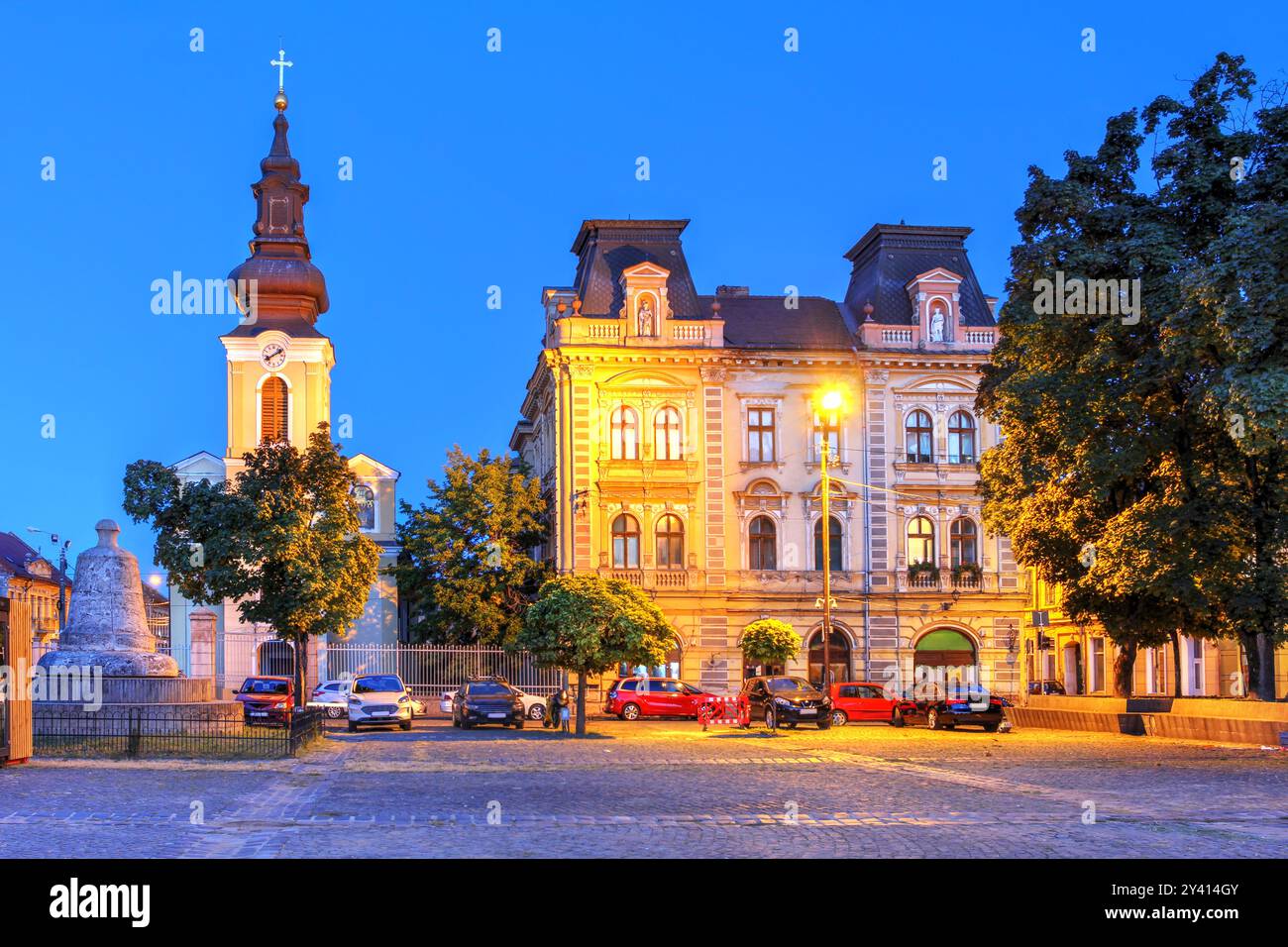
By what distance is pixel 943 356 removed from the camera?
57.3m

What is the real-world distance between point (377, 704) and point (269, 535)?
6515 millimetres

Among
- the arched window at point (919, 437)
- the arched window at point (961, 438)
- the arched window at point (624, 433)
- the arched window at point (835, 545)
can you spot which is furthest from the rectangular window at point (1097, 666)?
the arched window at point (624, 433)

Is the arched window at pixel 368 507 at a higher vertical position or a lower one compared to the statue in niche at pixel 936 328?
lower

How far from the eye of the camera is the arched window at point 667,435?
56.3 metres

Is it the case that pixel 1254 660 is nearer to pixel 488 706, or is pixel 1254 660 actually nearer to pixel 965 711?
pixel 965 711

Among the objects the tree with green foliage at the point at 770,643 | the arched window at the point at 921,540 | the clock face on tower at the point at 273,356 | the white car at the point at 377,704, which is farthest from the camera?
the clock face on tower at the point at 273,356

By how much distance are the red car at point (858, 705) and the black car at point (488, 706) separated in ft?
31.0

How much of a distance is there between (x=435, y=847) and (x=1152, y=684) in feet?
177

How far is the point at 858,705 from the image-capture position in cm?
4466

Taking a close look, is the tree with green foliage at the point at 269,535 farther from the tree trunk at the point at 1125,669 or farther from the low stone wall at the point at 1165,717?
the tree trunk at the point at 1125,669

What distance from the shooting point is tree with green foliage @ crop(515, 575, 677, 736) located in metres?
35.9

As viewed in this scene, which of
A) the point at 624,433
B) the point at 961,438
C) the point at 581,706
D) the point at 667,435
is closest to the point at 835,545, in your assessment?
the point at 961,438

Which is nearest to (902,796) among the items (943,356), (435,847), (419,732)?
(435,847)

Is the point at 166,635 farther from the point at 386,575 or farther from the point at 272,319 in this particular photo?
the point at 272,319
